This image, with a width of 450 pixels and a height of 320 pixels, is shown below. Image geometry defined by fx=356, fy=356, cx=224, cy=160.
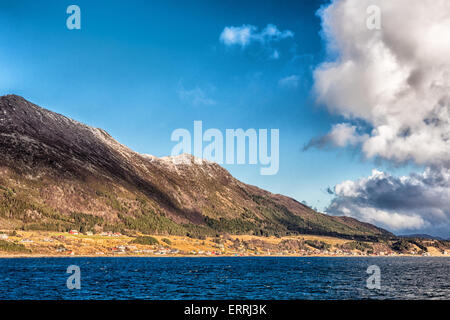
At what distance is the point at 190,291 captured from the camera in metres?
90.9
